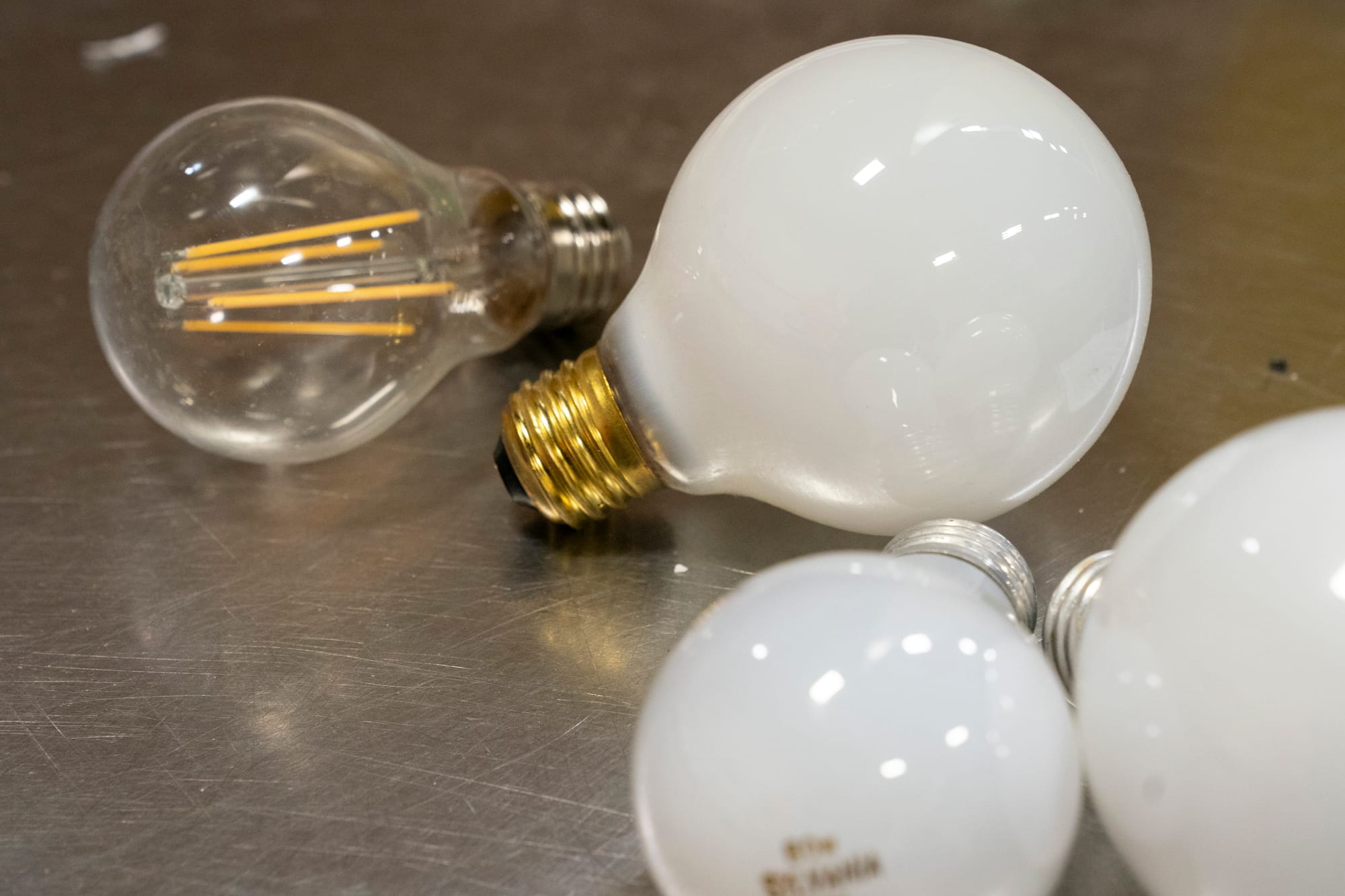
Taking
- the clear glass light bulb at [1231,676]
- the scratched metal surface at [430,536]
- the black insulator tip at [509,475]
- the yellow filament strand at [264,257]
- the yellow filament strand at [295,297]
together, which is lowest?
the scratched metal surface at [430,536]

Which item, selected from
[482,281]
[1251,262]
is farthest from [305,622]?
[1251,262]

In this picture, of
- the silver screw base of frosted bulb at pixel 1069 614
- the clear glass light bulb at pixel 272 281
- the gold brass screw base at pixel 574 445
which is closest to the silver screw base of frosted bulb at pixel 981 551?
the silver screw base of frosted bulb at pixel 1069 614

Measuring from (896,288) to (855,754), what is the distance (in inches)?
7.0

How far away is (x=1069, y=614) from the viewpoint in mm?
482

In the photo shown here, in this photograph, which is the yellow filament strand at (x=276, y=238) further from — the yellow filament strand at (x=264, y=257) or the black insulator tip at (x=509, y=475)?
the black insulator tip at (x=509, y=475)

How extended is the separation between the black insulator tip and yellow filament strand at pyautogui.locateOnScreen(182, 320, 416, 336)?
8 centimetres

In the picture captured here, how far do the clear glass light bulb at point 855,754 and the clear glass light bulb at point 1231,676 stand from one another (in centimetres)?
2

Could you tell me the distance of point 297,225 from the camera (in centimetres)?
60

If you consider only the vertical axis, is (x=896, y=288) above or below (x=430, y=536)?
above

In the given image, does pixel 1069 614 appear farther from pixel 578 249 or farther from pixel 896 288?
pixel 578 249

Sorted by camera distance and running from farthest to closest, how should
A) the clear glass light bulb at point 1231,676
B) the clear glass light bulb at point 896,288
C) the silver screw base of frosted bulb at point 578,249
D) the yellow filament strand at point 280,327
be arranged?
the silver screw base of frosted bulb at point 578,249 → the yellow filament strand at point 280,327 → the clear glass light bulb at point 896,288 → the clear glass light bulb at point 1231,676

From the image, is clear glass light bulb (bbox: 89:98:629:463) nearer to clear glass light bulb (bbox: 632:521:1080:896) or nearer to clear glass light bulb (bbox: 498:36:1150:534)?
clear glass light bulb (bbox: 498:36:1150:534)

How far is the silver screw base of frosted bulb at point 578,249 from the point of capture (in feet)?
2.32

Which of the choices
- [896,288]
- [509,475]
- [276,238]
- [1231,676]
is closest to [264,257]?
[276,238]
